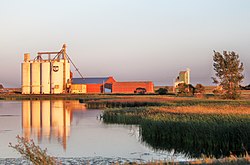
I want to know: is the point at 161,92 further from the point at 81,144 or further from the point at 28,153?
the point at 28,153

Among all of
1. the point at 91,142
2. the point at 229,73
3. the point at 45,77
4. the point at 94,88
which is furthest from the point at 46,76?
the point at 91,142

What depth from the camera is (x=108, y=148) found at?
727 inches

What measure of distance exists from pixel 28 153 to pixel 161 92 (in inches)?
3090

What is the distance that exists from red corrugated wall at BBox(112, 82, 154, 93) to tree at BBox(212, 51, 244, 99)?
5440 centimetres

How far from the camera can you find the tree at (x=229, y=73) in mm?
52000

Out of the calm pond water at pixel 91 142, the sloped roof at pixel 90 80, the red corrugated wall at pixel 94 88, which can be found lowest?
the calm pond water at pixel 91 142

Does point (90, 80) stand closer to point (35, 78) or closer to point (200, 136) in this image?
point (35, 78)

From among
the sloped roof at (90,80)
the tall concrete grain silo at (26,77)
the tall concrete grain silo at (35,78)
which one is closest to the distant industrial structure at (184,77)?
A: the sloped roof at (90,80)

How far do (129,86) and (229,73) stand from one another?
5732cm

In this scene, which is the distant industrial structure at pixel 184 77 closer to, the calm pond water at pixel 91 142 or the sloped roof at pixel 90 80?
the sloped roof at pixel 90 80

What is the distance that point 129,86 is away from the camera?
108250 millimetres

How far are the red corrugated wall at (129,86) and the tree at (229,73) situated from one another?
54.4m

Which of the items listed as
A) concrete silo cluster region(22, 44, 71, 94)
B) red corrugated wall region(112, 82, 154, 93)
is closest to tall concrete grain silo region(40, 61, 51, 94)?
concrete silo cluster region(22, 44, 71, 94)

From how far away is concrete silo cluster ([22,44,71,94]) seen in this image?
9238cm
